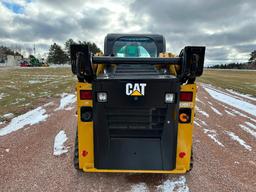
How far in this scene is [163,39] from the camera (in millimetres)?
5340

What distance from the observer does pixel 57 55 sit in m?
91.6

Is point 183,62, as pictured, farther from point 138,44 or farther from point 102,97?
point 138,44

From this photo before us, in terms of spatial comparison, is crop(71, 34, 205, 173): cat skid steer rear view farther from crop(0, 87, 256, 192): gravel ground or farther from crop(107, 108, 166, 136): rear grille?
crop(0, 87, 256, 192): gravel ground

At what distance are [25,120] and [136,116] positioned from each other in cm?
454

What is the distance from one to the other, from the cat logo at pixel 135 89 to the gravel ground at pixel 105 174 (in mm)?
1324

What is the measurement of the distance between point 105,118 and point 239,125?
4.78 meters

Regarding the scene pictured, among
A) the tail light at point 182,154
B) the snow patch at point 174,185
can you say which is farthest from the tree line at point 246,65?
the tail light at point 182,154

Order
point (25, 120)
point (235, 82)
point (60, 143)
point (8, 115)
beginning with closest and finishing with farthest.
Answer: point (60, 143) < point (25, 120) < point (8, 115) < point (235, 82)

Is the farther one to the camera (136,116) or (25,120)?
(25,120)

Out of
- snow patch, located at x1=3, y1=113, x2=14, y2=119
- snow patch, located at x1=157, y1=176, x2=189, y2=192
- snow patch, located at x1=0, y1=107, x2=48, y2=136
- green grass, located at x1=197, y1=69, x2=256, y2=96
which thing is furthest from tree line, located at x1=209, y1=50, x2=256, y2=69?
snow patch, located at x1=157, y1=176, x2=189, y2=192

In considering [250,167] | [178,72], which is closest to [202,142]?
[250,167]

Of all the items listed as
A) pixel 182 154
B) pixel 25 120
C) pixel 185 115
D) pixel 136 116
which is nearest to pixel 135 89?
pixel 136 116

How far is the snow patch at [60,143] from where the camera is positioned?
4.29 m

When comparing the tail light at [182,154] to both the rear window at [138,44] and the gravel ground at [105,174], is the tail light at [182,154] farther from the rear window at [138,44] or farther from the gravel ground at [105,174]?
the rear window at [138,44]
